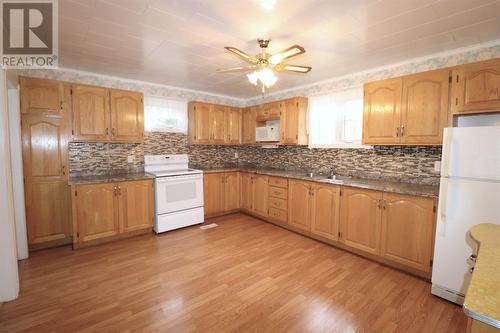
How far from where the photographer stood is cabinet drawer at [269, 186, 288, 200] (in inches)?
148

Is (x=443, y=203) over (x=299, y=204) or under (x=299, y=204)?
over

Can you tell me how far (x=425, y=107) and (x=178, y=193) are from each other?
11.2ft

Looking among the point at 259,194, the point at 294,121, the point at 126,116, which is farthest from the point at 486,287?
the point at 126,116

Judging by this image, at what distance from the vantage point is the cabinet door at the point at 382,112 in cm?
270

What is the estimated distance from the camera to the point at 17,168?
274cm

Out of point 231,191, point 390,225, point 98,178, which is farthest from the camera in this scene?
point 231,191

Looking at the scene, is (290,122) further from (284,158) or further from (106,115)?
(106,115)

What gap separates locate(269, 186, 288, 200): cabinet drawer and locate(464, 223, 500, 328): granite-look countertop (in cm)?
258

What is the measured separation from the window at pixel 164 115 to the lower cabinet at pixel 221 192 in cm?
110

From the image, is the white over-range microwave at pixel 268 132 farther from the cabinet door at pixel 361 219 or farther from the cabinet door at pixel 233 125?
the cabinet door at pixel 361 219

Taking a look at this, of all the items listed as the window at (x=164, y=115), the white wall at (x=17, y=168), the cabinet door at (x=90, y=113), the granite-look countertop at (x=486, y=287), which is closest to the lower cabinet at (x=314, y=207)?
the granite-look countertop at (x=486, y=287)

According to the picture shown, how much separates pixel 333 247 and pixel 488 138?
2.00m

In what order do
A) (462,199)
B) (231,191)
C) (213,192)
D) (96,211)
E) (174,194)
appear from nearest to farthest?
(462,199) → (96,211) → (174,194) → (213,192) → (231,191)

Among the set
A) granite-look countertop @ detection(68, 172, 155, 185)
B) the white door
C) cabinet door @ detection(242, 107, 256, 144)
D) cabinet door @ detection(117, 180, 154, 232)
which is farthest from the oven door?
the white door
